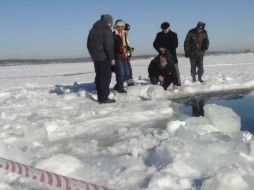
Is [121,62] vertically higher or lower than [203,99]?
higher

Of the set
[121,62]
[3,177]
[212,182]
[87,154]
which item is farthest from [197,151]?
[121,62]

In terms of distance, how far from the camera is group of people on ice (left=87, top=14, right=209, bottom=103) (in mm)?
8750

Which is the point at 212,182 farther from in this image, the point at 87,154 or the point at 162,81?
the point at 162,81

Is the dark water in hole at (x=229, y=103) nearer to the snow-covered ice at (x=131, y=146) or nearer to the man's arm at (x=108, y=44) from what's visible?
the snow-covered ice at (x=131, y=146)

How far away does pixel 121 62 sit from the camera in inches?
403

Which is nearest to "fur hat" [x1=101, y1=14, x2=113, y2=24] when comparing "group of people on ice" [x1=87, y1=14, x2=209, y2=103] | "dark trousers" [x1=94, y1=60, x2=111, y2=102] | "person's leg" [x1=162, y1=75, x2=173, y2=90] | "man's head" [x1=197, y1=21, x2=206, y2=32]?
"group of people on ice" [x1=87, y1=14, x2=209, y2=103]

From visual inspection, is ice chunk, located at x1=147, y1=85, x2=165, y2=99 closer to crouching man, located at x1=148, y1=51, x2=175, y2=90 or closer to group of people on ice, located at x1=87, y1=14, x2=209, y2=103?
group of people on ice, located at x1=87, y1=14, x2=209, y2=103

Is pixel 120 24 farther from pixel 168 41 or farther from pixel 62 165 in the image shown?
pixel 62 165

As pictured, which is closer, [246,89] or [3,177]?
[3,177]

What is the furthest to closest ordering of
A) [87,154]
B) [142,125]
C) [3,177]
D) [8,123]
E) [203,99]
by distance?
[203,99]
[8,123]
[142,125]
[87,154]
[3,177]

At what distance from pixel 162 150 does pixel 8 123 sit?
3.45 meters

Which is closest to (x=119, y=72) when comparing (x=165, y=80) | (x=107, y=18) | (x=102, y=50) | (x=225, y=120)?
(x=165, y=80)

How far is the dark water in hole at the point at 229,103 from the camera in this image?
23.9ft

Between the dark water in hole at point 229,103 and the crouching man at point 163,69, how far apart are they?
1082 millimetres
